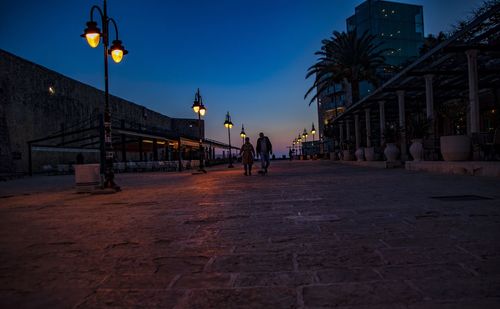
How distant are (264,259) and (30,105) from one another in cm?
3003

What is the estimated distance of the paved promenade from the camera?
203 cm

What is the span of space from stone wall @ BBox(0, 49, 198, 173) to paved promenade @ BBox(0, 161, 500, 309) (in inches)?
955

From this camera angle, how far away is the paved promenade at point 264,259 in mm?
2025

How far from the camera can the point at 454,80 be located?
670 inches

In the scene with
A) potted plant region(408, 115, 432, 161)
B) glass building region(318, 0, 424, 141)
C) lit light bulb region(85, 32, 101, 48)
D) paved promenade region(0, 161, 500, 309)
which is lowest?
paved promenade region(0, 161, 500, 309)

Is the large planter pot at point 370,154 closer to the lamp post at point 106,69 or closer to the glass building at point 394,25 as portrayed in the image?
the lamp post at point 106,69

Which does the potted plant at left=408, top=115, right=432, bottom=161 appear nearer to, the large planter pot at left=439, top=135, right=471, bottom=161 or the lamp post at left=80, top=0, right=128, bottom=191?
the large planter pot at left=439, top=135, right=471, bottom=161

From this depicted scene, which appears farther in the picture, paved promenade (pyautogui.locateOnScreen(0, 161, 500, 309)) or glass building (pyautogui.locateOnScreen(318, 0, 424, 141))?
glass building (pyautogui.locateOnScreen(318, 0, 424, 141))

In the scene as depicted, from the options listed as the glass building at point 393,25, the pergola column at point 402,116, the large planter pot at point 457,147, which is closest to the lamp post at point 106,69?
the large planter pot at point 457,147

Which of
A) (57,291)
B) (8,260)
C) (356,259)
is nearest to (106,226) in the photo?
(8,260)

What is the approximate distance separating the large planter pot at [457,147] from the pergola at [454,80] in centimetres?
41

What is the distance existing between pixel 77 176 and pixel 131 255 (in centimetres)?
822

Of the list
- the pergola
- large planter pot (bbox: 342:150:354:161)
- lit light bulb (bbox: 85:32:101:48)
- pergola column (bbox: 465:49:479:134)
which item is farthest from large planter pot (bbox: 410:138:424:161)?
large planter pot (bbox: 342:150:354:161)

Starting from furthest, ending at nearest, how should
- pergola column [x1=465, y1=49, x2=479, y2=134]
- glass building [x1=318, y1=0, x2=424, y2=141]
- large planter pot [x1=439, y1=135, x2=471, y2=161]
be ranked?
glass building [x1=318, y1=0, x2=424, y2=141]
pergola column [x1=465, y1=49, x2=479, y2=134]
large planter pot [x1=439, y1=135, x2=471, y2=161]
